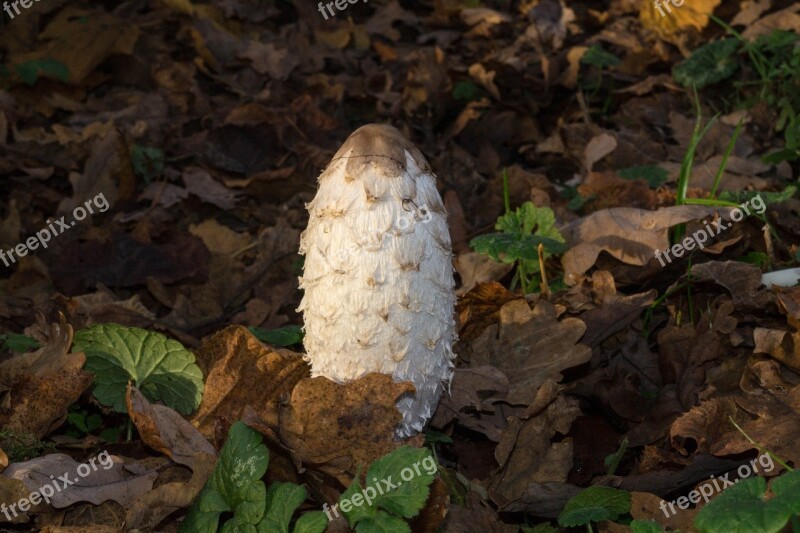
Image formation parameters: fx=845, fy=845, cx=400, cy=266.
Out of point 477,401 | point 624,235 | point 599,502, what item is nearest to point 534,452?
point 477,401

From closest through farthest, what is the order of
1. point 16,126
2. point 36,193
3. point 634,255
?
point 634,255 → point 36,193 → point 16,126

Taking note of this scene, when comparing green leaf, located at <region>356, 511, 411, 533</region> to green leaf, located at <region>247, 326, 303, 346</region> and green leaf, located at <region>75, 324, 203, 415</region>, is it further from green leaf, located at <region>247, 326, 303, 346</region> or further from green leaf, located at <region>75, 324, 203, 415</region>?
green leaf, located at <region>247, 326, 303, 346</region>

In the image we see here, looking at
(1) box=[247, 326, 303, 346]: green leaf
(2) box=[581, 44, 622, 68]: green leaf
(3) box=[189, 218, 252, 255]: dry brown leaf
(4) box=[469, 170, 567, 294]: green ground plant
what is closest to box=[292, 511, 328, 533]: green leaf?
Result: (1) box=[247, 326, 303, 346]: green leaf

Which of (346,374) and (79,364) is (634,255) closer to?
(346,374)

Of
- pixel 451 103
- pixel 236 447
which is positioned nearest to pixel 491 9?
pixel 451 103

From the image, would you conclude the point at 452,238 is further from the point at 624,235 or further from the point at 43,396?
the point at 43,396

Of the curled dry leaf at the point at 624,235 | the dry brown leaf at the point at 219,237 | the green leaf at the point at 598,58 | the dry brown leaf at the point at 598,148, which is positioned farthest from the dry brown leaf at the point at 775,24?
the dry brown leaf at the point at 219,237

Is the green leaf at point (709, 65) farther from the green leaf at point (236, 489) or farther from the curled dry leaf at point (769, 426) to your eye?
the green leaf at point (236, 489)
